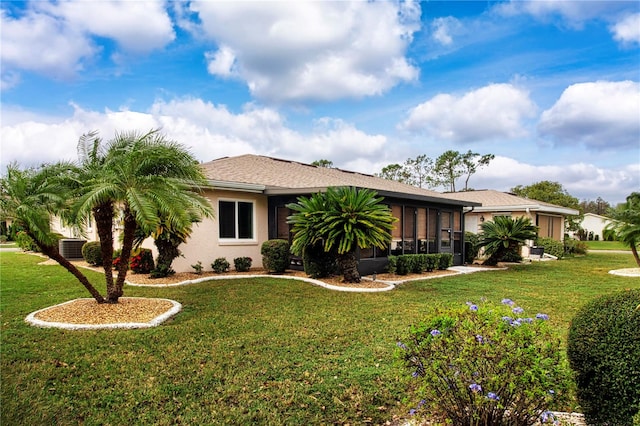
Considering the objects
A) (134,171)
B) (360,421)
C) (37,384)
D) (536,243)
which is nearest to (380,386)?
(360,421)

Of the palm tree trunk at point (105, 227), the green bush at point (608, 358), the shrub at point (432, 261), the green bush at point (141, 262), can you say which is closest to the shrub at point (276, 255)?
the green bush at point (141, 262)

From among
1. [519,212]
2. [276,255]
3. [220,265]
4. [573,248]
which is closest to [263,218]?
[276,255]

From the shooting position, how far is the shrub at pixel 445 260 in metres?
15.3

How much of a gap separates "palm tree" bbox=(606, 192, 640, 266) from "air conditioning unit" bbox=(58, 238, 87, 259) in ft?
69.9

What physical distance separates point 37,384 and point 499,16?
11546mm

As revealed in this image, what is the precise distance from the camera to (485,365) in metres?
2.86

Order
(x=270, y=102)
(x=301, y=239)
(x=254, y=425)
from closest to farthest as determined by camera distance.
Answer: (x=254, y=425) < (x=301, y=239) < (x=270, y=102)

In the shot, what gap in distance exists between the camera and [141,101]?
1132 centimetres

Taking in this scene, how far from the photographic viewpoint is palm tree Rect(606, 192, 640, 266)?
11.0m

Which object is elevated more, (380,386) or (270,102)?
(270,102)

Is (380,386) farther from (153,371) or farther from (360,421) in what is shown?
(153,371)

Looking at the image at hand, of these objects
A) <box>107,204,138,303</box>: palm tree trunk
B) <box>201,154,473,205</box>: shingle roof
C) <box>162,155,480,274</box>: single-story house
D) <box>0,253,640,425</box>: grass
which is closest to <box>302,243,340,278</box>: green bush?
<box>162,155,480,274</box>: single-story house

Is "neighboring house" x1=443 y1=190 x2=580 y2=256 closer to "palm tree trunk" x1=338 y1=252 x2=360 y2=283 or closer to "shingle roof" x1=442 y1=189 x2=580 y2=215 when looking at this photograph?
"shingle roof" x1=442 y1=189 x2=580 y2=215

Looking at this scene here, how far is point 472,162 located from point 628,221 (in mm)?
35722
